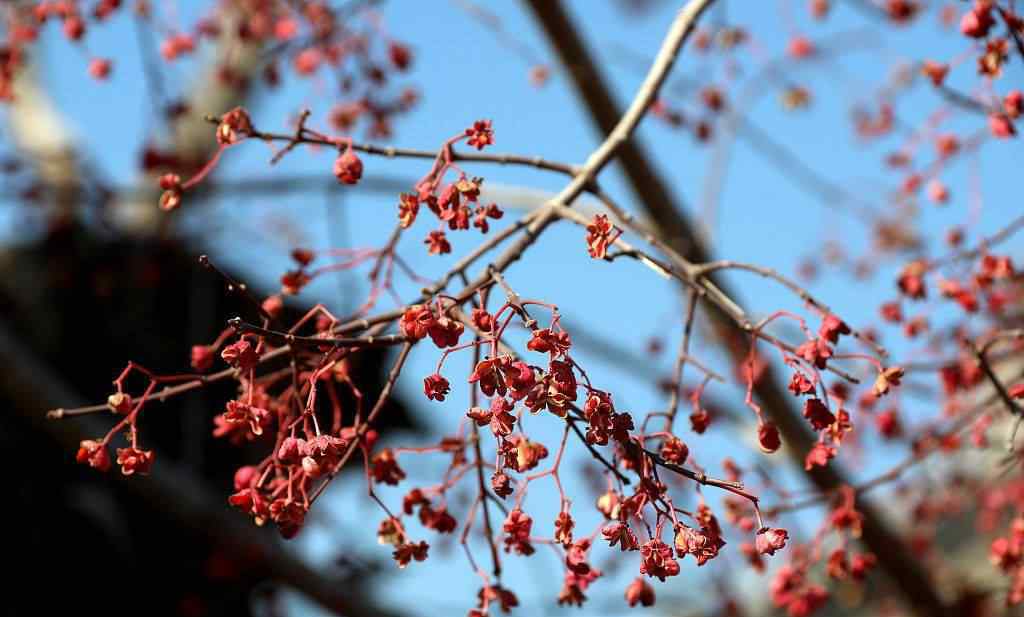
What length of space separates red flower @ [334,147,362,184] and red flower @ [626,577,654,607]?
0.74 meters

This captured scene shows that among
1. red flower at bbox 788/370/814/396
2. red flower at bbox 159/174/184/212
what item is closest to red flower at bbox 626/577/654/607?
red flower at bbox 788/370/814/396

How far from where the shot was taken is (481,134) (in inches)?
62.8

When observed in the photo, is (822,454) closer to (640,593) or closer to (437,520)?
(640,593)

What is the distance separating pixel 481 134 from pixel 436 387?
0.41 meters

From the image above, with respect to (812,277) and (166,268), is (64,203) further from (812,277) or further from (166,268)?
(812,277)

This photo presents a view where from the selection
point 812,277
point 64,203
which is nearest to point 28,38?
point 64,203

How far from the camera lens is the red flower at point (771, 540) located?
1.42m

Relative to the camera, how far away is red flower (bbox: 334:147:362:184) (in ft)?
5.34

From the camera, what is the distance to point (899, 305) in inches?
94.8

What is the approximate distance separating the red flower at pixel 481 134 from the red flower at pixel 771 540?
0.66 metres

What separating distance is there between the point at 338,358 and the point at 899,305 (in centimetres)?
144

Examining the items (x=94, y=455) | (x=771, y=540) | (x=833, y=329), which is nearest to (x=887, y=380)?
(x=833, y=329)

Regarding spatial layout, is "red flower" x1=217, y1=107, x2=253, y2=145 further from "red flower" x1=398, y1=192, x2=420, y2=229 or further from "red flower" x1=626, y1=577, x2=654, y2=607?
"red flower" x1=626, y1=577, x2=654, y2=607

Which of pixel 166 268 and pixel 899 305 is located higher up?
pixel 166 268
